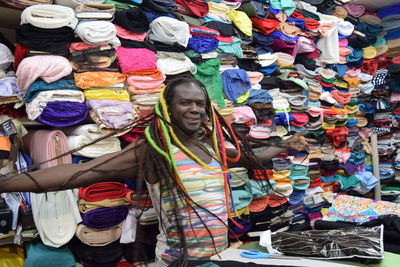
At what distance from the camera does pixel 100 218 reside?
7.05ft

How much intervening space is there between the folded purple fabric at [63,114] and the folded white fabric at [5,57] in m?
0.35

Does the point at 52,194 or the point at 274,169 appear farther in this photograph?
the point at 274,169

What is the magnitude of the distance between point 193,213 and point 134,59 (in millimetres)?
1194

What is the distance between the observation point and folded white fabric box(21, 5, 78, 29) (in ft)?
6.49

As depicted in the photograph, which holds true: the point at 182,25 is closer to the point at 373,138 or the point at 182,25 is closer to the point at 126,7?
the point at 126,7

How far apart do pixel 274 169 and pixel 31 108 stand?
2039 millimetres

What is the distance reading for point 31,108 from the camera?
1979 millimetres

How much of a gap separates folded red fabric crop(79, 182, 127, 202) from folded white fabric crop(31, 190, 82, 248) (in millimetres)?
72

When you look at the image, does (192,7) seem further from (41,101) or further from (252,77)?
(41,101)

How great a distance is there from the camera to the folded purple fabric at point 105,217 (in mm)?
2117

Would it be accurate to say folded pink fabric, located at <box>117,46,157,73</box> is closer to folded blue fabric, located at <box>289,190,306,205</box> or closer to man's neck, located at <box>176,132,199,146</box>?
man's neck, located at <box>176,132,199,146</box>

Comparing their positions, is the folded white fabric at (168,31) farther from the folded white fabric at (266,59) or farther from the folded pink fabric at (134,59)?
the folded white fabric at (266,59)

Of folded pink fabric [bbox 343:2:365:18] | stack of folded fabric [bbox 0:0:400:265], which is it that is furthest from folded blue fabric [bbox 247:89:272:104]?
folded pink fabric [bbox 343:2:365:18]

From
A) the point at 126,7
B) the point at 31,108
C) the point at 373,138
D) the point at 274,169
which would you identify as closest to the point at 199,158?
the point at 31,108
